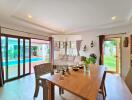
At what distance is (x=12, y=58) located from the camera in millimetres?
5164

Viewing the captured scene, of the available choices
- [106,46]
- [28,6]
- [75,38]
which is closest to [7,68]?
[28,6]

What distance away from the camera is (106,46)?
6426 mm

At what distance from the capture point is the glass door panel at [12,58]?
5.02m

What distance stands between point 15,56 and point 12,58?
7.0 inches

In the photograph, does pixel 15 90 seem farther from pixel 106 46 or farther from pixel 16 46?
pixel 106 46

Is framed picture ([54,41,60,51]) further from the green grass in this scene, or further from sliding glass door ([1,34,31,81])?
the green grass

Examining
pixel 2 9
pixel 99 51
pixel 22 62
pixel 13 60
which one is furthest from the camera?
pixel 99 51

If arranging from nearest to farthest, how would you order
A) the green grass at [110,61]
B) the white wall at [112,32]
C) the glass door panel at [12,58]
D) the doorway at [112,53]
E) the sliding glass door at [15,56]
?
the sliding glass door at [15,56], the glass door panel at [12,58], the white wall at [112,32], the doorway at [112,53], the green grass at [110,61]

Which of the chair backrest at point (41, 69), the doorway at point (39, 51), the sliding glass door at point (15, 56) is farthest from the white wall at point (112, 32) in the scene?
the chair backrest at point (41, 69)

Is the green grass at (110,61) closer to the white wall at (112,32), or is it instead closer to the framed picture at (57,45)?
the white wall at (112,32)

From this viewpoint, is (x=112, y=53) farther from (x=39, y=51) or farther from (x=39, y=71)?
(x=39, y=71)

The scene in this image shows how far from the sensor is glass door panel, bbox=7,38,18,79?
5.02 metres

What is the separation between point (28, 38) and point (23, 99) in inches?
139

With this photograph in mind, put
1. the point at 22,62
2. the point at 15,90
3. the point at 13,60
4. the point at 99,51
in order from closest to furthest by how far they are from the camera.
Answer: the point at 15,90 → the point at 13,60 → the point at 22,62 → the point at 99,51
